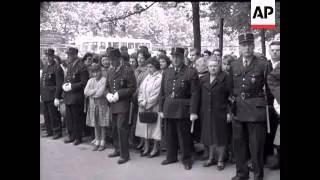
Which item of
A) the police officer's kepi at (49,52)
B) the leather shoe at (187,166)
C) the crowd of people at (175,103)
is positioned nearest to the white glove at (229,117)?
the crowd of people at (175,103)

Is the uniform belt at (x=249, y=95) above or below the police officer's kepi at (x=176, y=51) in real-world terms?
below

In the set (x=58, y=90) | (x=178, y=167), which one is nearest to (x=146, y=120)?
(x=178, y=167)

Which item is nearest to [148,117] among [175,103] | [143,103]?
[143,103]

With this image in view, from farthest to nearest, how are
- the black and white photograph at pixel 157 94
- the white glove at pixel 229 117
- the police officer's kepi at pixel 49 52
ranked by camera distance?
the police officer's kepi at pixel 49 52, the white glove at pixel 229 117, the black and white photograph at pixel 157 94

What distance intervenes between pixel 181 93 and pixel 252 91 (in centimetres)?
116

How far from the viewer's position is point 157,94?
6262 mm

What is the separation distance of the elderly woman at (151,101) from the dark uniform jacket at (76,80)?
1.17m

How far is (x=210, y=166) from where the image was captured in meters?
5.87

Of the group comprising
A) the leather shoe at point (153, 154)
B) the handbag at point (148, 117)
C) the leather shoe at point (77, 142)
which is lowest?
the leather shoe at point (153, 154)

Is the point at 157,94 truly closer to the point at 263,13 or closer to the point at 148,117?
the point at 148,117

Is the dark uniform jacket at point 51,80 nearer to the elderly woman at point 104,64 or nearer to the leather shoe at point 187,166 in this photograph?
the elderly woman at point 104,64

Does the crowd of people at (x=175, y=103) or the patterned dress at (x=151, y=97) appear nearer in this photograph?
the crowd of people at (x=175, y=103)

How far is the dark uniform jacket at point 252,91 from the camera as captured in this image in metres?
4.95
